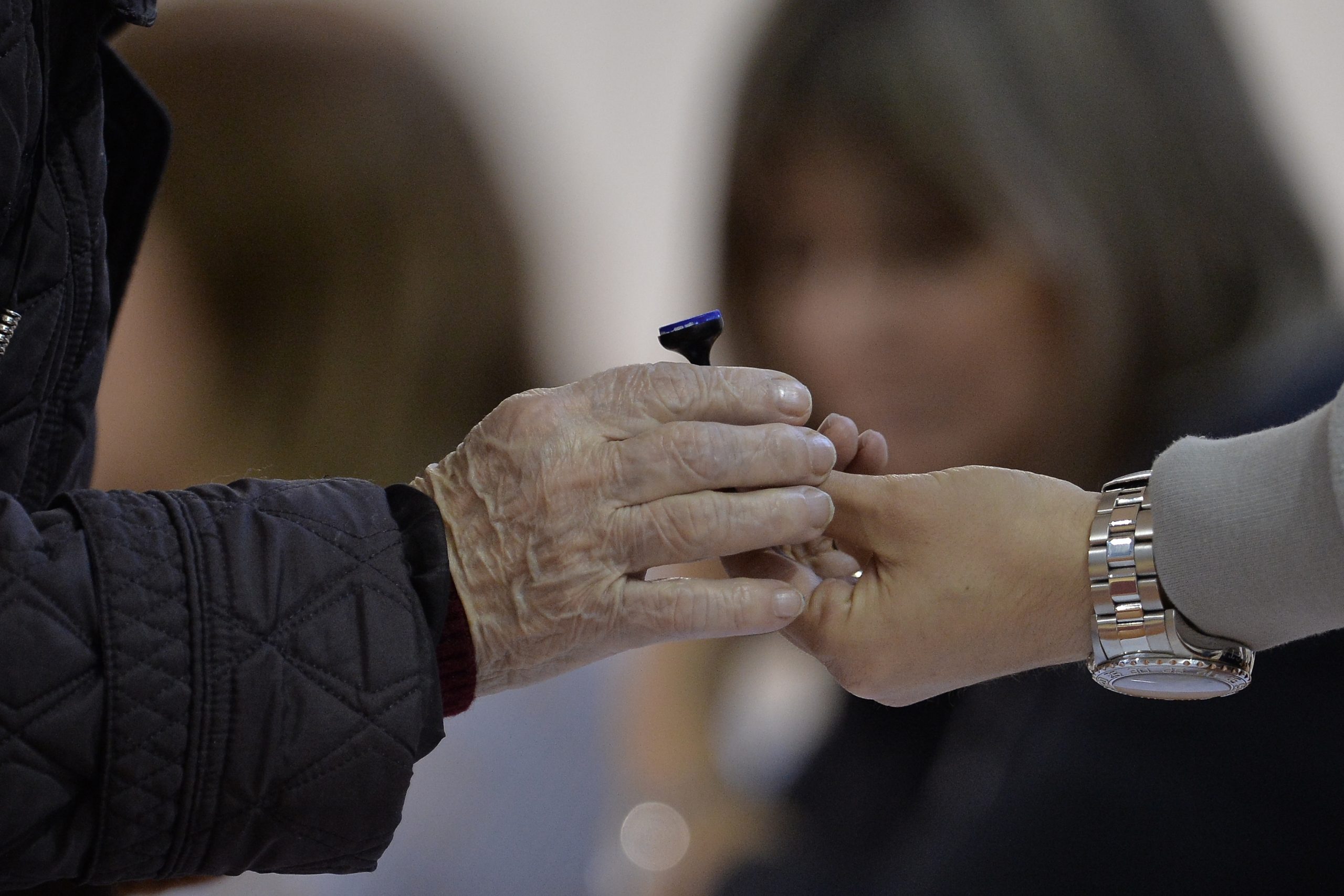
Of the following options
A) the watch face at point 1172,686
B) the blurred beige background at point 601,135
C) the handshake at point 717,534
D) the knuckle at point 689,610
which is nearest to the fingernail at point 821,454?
the handshake at point 717,534

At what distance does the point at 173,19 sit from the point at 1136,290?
115 cm

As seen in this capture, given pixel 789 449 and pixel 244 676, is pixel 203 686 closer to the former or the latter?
pixel 244 676

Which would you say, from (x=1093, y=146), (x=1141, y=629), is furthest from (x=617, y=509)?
(x=1093, y=146)

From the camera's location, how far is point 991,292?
3.97 ft

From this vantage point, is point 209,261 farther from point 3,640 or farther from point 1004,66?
point 1004,66

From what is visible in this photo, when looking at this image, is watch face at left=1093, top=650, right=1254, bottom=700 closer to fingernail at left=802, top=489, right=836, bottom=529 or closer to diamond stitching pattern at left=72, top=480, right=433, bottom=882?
fingernail at left=802, top=489, right=836, bottom=529

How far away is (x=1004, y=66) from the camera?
117 centimetres

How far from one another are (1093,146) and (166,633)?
1.11m

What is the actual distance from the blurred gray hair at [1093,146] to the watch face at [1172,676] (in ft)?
2.15

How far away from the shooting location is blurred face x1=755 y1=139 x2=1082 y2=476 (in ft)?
3.85

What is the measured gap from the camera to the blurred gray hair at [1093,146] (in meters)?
1.15

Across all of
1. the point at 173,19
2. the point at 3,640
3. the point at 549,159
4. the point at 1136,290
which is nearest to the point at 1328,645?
the point at 1136,290

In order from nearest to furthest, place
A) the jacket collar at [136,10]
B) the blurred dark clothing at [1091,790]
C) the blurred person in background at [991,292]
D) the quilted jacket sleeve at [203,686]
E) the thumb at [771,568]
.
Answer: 1. the quilted jacket sleeve at [203,686]
2. the jacket collar at [136,10]
3. the thumb at [771,568]
4. the blurred dark clothing at [1091,790]
5. the blurred person in background at [991,292]

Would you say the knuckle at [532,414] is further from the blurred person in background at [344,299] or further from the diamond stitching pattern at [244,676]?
the blurred person in background at [344,299]
